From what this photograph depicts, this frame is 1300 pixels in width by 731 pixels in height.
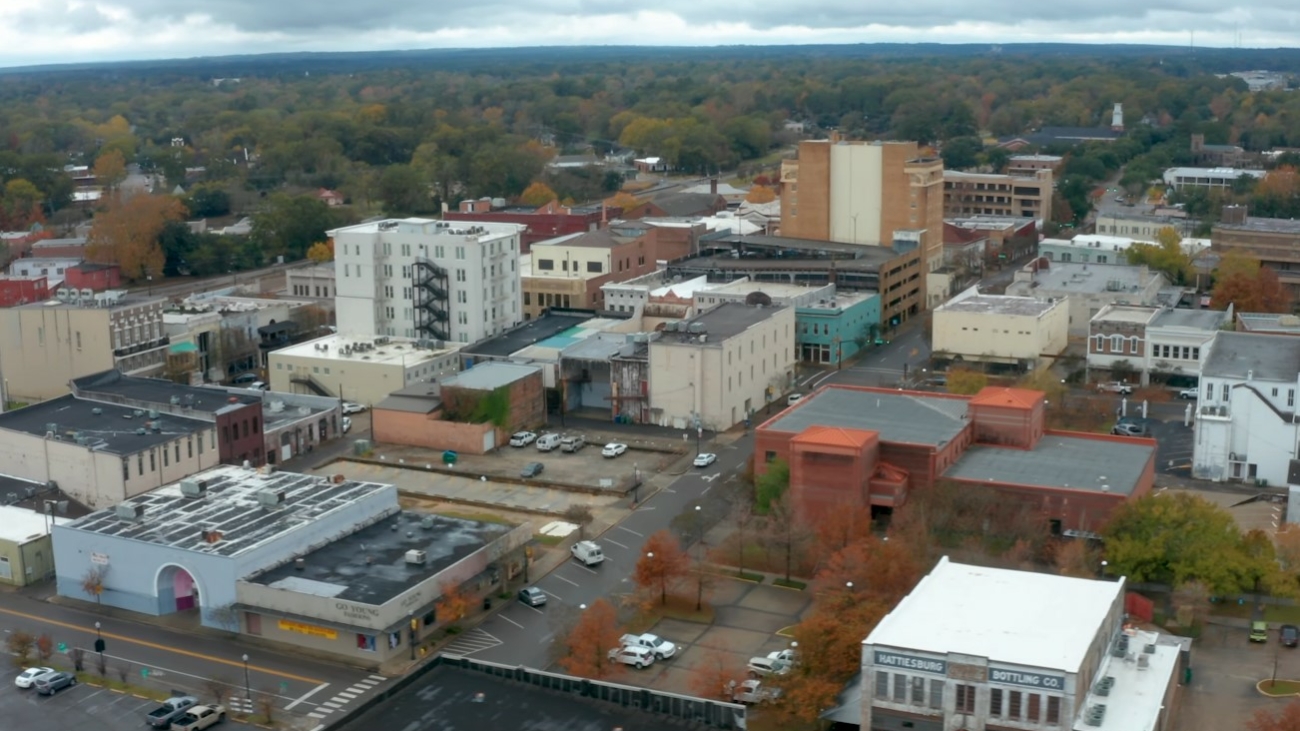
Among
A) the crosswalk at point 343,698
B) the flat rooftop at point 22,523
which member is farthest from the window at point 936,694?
the flat rooftop at point 22,523

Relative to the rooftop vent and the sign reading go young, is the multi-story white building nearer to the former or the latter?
the rooftop vent

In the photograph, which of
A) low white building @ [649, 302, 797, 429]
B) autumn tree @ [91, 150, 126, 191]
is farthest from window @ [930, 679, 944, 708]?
autumn tree @ [91, 150, 126, 191]

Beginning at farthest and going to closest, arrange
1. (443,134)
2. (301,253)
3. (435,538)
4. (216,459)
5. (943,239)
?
(443,134), (301,253), (943,239), (216,459), (435,538)

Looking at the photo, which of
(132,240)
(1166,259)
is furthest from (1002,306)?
(132,240)

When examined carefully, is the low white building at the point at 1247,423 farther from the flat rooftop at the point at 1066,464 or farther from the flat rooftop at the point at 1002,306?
the flat rooftop at the point at 1002,306

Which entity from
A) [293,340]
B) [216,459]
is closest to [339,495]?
[216,459]

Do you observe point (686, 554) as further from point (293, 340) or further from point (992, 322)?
point (293, 340)
